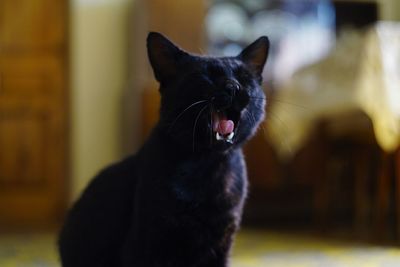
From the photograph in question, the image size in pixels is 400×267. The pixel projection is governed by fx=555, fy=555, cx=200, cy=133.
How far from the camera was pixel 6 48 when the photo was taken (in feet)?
10.1

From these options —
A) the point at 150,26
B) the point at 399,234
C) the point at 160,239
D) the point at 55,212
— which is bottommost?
the point at 55,212

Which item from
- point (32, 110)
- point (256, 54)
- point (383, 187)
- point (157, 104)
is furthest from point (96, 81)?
point (256, 54)

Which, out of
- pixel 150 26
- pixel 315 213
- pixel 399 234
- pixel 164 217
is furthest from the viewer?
pixel 315 213

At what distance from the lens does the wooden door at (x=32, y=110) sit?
308 centimetres

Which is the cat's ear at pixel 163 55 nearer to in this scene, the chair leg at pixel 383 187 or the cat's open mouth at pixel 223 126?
the cat's open mouth at pixel 223 126

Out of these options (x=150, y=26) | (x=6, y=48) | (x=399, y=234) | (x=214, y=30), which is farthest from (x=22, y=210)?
(x=399, y=234)

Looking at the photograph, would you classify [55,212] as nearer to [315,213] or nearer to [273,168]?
[273,168]

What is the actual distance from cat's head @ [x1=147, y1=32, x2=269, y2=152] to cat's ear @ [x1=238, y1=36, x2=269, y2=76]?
2.0 inches

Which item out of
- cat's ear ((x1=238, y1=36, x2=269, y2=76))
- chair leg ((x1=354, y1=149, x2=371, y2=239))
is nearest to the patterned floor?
chair leg ((x1=354, y1=149, x2=371, y2=239))

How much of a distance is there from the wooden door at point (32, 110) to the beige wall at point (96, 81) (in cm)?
7

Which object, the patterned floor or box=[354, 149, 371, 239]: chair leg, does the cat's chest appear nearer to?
the patterned floor

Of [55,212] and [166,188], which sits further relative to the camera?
[55,212]

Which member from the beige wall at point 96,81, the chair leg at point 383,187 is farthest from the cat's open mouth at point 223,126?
the beige wall at point 96,81

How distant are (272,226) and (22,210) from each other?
1392mm
